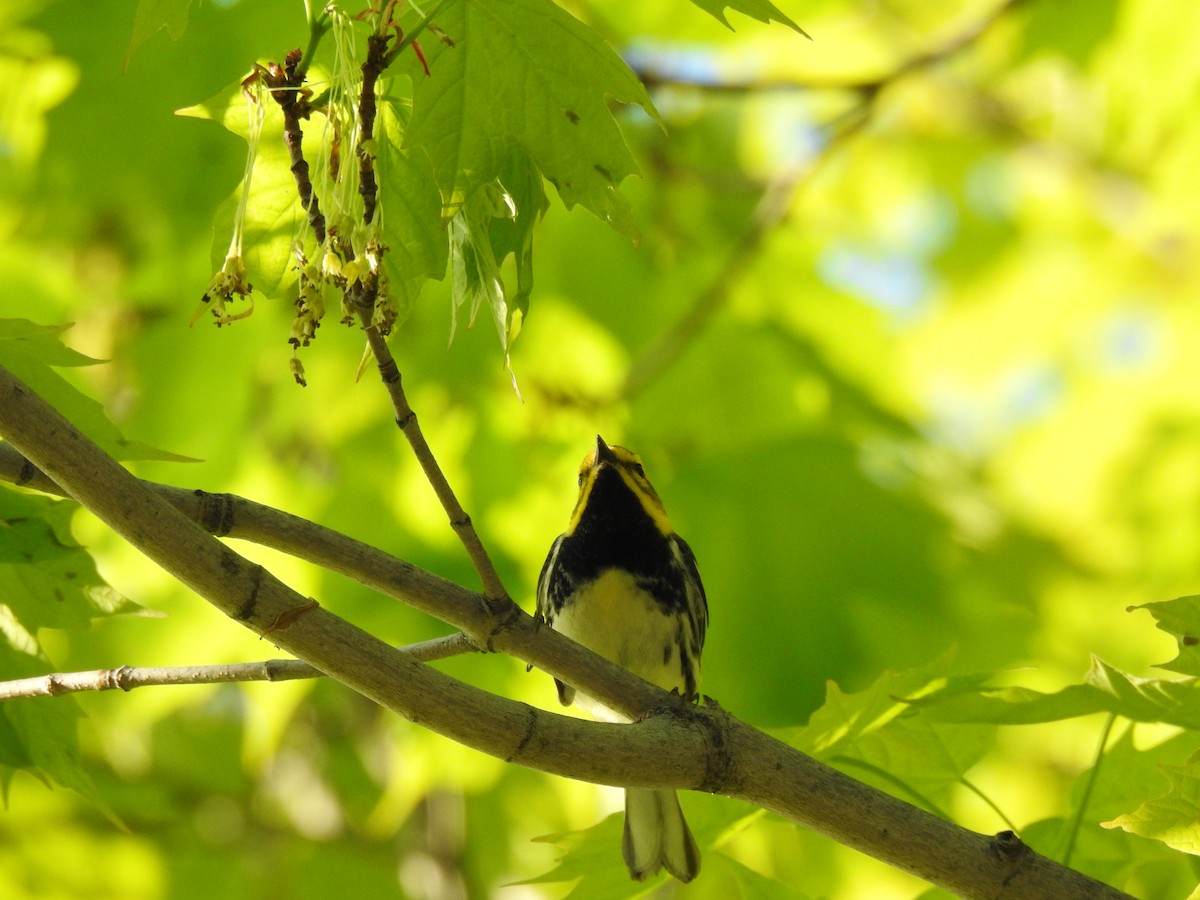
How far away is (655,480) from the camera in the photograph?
2686 mm

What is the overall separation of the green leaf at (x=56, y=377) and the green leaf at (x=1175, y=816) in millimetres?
978

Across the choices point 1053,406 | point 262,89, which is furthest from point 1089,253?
point 262,89

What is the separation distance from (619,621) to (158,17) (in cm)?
151

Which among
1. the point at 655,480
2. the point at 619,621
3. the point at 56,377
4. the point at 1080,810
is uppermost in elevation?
the point at 655,480

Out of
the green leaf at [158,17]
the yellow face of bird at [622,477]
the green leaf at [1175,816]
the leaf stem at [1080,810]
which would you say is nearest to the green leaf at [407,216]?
the green leaf at [158,17]

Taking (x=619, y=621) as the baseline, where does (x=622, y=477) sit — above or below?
above

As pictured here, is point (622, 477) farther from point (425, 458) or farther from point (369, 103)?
point (369, 103)

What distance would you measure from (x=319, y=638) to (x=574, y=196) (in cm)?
49

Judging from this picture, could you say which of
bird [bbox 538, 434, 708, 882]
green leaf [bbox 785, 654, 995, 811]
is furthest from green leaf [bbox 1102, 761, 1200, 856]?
bird [bbox 538, 434, 708, 882]

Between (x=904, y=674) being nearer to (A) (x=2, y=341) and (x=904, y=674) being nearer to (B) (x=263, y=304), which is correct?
(A) (x=2, y=341)

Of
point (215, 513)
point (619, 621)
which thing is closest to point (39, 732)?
point (215, 513)

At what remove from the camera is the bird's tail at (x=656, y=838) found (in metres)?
1.56

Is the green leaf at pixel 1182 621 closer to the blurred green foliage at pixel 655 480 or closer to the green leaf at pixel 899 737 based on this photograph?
the blurred green foliage at pixel 655 480

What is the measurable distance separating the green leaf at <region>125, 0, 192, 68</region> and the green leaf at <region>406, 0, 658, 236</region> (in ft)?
0.70
